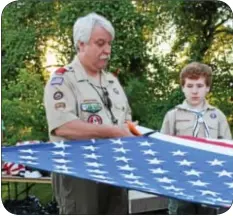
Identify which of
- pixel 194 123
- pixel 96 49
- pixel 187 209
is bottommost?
pixel 187 209

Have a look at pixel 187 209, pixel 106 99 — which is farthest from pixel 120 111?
pixel 187 209

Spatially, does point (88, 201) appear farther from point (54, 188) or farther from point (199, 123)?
point (199, 123)

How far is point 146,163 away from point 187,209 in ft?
0.66

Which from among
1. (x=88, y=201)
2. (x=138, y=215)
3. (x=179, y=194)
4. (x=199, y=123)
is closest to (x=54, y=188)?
(x=88, y=201)

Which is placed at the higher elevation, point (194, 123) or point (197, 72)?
point (197, 72)

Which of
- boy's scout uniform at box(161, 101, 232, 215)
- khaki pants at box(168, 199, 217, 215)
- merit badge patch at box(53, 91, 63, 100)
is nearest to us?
merit badge patch at box(53, 91, 63, 100)

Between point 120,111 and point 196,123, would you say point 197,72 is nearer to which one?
point 196,123

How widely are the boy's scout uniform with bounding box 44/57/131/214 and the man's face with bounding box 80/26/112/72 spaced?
0.03 meters

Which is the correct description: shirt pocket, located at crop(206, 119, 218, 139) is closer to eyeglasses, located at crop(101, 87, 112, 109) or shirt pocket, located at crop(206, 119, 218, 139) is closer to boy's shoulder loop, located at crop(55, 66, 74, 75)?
eyeglasses, located at crop(101, 87, 112, 109)

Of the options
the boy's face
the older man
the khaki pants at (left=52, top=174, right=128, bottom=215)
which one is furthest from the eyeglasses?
the boy's face

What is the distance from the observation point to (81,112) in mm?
1417

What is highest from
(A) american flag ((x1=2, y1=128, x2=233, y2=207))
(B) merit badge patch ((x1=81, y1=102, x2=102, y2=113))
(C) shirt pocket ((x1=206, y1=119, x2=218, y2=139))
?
(B) merit badge patch ((x1=81, y1=102, x2=102, y2=113))

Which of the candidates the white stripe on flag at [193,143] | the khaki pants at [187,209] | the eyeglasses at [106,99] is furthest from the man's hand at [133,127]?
the khaki pants at [187,209]

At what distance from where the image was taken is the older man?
1.41m
